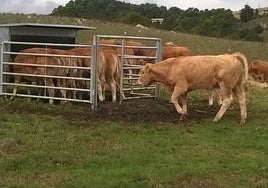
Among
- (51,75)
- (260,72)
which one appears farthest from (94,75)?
(260,72)

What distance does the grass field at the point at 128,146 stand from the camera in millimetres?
7312

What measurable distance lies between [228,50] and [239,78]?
77.2 ft

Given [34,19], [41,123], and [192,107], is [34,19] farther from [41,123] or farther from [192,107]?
[41,123]

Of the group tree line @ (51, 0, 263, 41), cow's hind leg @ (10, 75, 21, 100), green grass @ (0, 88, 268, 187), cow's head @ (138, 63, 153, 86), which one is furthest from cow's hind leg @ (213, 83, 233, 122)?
tree line @ (51, 0, 263, 41)

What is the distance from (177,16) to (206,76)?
215ft

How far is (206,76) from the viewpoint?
12625 millimetres

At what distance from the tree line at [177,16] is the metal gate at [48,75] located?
48.3 meters

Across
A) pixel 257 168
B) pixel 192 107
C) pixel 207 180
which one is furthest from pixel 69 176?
pixel 192 107

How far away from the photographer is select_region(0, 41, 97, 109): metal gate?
527 inches

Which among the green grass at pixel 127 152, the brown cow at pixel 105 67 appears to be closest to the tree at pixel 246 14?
the brown cow at pixel 105 67

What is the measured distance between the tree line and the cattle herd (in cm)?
4849

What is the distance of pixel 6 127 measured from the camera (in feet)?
34.4

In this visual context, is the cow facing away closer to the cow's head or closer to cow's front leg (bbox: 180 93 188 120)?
cow's front leg (bbox: 180 93 188 120)

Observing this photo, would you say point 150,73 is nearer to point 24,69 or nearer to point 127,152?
point 24,69
